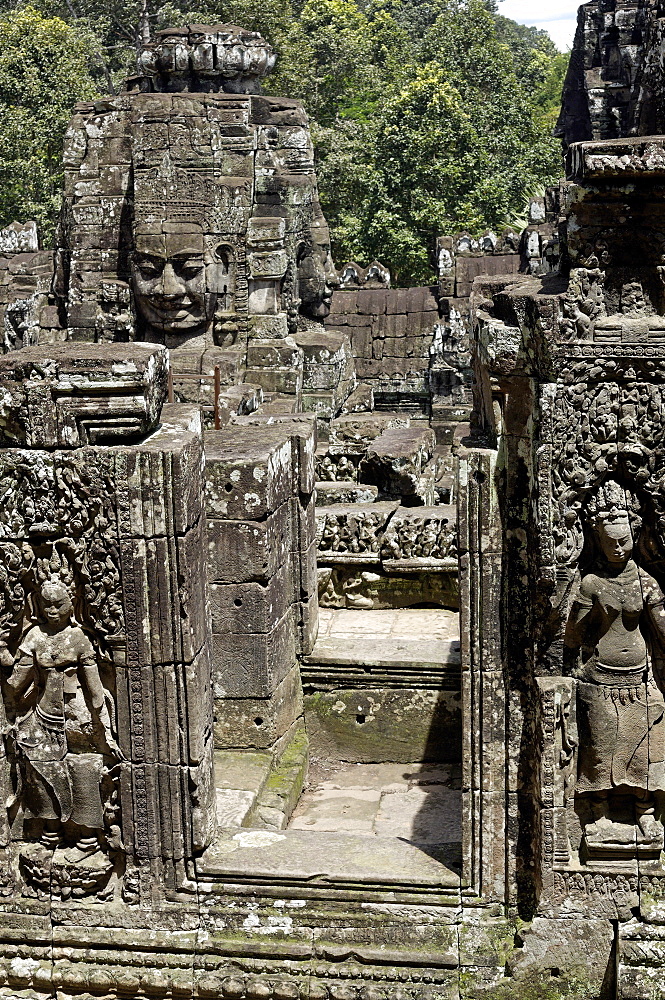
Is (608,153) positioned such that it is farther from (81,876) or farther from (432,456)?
(432,456)

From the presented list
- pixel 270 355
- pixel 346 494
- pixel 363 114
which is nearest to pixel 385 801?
pixel 346 494

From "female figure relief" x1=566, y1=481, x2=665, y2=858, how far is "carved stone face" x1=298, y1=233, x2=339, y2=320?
14.9 meters

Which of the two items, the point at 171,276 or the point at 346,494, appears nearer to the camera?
the point at 346,494

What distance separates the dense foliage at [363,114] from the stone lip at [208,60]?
13791mm

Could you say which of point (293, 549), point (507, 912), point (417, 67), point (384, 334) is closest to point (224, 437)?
point (293, 549)

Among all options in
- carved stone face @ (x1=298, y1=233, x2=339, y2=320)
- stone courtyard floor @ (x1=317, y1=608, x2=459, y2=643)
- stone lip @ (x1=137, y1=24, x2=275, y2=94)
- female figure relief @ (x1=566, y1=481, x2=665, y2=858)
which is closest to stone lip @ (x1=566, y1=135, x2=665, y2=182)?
female figure relief @ (x1=566, y1=481, x2=665, y2=858)

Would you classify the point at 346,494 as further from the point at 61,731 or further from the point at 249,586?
the point at 61,731

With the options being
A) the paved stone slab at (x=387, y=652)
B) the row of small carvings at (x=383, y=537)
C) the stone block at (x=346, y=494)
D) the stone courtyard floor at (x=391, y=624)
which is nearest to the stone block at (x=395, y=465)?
the stone block at (x=346, y=494)

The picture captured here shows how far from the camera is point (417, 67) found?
130 feet

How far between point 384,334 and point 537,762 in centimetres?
1935

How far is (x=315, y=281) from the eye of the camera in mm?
20406

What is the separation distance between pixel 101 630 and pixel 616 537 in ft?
7.87

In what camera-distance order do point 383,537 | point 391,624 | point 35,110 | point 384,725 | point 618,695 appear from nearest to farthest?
point 618,695, point 384,725, point 391,624, point 383,537, point 35,110

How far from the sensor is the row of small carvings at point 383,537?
9977 mm
